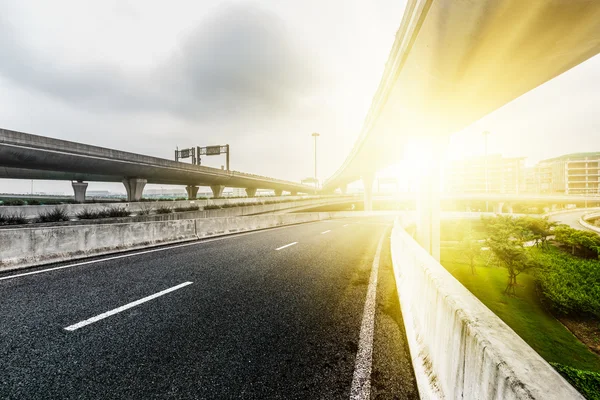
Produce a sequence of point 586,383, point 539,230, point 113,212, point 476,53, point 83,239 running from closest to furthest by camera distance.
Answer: point 586,383 < point 476,53 < point 83,239 < point 113,212 < point 539,230

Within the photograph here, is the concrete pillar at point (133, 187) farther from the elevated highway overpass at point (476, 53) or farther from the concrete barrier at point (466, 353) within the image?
the concrete barrier at point (466, 353)

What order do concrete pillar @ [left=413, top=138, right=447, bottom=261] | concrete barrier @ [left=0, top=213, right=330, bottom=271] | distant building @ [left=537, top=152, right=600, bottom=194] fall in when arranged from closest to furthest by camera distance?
concrete barrier @ [left=0, top=213, right=330, bottom=271]
concrete pillar @ [left=413, top=138, right=447, bottom=261]
distant building @ [left=537, top=152, right=600, bottom=194]

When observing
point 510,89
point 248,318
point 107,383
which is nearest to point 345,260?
point 248,318

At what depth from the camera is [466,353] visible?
181cm

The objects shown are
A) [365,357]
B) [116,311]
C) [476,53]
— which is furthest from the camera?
[476,53]

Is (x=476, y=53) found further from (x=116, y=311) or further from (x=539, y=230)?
(x=539, y=230)

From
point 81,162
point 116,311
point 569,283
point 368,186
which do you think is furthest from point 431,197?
point 368,186

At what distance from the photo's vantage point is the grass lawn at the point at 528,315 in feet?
28.2

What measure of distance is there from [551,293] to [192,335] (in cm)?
1825

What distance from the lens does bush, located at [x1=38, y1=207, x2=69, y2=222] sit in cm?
1484

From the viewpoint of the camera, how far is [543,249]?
25.0m

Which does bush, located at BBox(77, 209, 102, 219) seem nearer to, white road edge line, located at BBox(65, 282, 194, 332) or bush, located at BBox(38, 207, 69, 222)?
bush, located at BBox(38, 207, 69, 222)

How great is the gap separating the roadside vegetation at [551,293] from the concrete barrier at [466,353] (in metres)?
2.97

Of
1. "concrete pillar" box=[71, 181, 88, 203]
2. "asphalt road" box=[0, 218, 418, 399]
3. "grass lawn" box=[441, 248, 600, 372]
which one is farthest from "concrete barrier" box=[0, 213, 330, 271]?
"concrete pillar" box=[71, 181, 88, 203]
